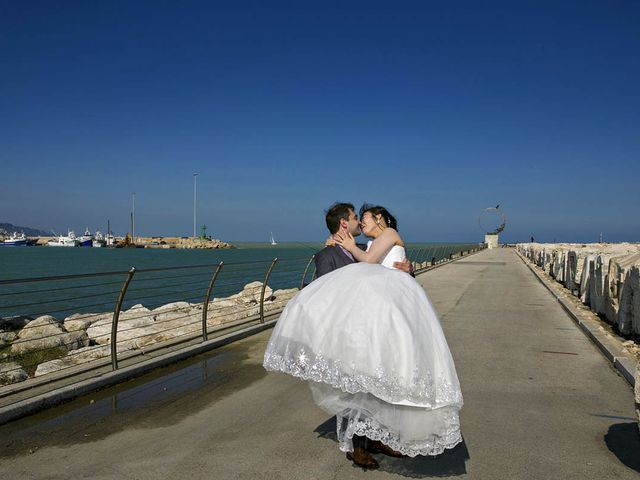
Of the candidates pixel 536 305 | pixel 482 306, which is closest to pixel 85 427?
pixel 482 306

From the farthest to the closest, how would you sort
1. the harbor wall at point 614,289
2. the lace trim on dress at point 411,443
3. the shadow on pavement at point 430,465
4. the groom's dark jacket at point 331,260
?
the harbor wall at point 614,289 → the groom's dark jacket at point 331,260 → the shadow on pavement at point 430,465 → the lace trim on dress at point 411,443

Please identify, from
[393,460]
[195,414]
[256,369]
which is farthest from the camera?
[256,369]

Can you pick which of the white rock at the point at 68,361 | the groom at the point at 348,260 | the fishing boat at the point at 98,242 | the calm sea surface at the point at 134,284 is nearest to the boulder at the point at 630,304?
the calm sea surface at the point at 134,284

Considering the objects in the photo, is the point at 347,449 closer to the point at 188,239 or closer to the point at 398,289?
the point at 398,289

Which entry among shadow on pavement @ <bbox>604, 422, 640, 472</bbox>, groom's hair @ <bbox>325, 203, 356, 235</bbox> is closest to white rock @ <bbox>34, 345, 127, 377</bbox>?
groom's hair @ <bbox>325, 203, 356, 235</bbox>

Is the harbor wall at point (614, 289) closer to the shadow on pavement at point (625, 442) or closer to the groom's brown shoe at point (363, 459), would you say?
the shadow on pavement at point (625, 442)

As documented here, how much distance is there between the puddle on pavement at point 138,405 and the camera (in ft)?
15.0

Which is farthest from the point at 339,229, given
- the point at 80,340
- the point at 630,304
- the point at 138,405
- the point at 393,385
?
the point at 630,304

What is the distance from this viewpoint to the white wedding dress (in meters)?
3.42

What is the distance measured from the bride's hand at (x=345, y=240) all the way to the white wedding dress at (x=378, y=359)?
0.40 meters

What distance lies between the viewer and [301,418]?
5016 millimetres

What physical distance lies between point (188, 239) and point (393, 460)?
18647cm

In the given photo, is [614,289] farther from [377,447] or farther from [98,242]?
[98,242]

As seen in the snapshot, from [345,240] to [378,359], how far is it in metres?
1.09
